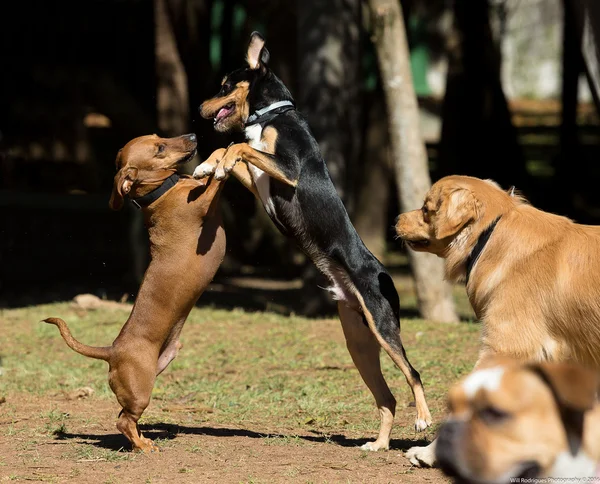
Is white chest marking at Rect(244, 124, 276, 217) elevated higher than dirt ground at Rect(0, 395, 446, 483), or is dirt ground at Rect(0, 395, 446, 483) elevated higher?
white chest marking at Rect(244, 124, 276, 217)

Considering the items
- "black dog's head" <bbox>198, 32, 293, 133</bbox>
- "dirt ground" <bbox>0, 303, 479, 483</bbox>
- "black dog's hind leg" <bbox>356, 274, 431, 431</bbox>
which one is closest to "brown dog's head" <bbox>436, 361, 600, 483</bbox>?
"dirt ground" <bbox>0, 303, 479, 483</bbox>

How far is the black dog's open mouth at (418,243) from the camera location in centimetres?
623

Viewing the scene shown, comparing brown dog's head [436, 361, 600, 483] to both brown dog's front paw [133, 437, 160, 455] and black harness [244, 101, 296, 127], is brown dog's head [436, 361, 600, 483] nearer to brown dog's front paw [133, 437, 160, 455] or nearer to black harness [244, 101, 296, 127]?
brown dog's front paw [133, 437, 160, 455]

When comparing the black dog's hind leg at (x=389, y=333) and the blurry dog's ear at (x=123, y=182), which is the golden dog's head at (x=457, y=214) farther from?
the blurry dog's ear at (x=123, y=182)

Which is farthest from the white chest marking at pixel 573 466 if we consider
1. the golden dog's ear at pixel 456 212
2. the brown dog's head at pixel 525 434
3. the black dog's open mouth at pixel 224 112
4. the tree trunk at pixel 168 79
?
the tree trunk at pixel 168 79

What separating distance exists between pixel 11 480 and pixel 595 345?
3.46m

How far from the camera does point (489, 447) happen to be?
10.2 ft

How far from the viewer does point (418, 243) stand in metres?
6.28

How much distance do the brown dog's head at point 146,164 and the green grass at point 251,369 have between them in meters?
1.84

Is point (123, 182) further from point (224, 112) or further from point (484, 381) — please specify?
point (484, 381)

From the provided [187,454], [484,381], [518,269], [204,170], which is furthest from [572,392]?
[204,170]

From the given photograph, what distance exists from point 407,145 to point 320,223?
5210 millimetres

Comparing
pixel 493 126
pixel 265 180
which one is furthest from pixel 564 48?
Answer: pixel 265 180

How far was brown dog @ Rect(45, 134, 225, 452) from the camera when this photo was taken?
21.1 feet
